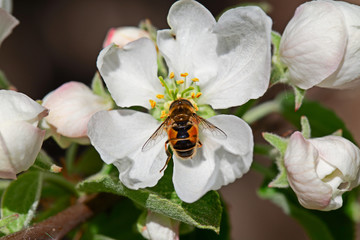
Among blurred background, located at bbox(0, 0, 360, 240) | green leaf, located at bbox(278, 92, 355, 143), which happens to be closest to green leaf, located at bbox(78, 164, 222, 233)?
green leaf, located at bbox(278, 92, 355, 143)

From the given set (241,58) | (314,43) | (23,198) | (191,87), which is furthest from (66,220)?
(314,43)

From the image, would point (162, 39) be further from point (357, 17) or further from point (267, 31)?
point (357, 17)

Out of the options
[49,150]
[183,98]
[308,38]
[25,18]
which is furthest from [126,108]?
[25,18]

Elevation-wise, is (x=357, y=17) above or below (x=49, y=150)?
above

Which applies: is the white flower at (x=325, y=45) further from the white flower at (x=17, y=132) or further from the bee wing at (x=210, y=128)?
the white flower at (x=17, y=132)

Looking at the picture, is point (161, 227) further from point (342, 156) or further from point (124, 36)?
point (124, 36)

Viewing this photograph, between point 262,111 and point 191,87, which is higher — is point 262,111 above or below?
below

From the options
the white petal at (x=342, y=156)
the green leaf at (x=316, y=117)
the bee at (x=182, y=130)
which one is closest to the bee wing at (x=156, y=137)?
the bee at (x=182, y=130)
